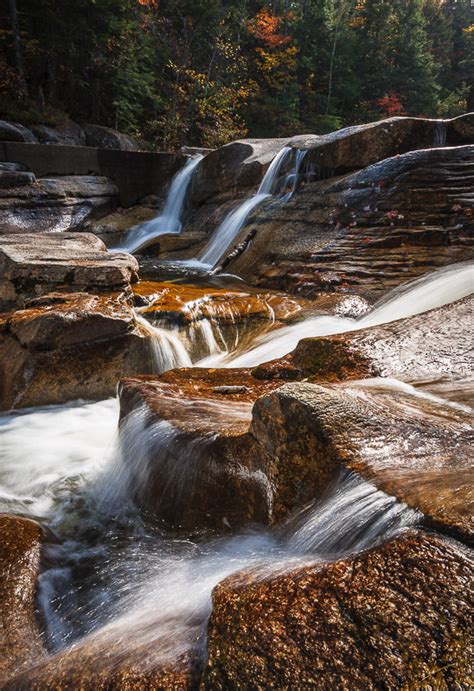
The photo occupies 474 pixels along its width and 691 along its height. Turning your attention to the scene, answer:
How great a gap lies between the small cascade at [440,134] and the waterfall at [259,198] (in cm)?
285

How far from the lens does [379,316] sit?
20.9 ft

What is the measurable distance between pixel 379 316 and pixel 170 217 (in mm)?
8941

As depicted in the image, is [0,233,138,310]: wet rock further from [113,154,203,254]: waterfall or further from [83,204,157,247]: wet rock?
[83,204,157,247]: wet rock

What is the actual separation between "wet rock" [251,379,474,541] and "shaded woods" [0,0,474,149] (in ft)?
59.3

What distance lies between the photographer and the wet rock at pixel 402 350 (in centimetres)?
377

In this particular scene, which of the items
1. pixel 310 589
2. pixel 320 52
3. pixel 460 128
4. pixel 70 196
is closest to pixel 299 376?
pixel 310 589

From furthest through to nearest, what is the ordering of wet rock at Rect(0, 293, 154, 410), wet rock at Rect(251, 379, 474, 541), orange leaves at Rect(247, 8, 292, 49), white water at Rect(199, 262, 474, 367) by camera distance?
orange leaves at Rect(247, 8, 292, 49) < white water at Rect(199, 262, 474, 367) < wet rock at Rect(0, 293, 154, 410) < wet rock at Rect(251, 379, 474, 541)

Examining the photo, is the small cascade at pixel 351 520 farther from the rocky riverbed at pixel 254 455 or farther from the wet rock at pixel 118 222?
the wet rock at pixel 118 222

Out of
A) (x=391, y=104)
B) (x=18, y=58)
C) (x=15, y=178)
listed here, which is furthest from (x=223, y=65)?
(x=15, y=178)

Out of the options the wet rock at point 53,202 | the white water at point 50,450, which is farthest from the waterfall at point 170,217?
the white water at point 50,450

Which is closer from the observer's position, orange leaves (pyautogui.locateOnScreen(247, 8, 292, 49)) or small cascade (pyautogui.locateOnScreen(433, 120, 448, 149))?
small cascade (pyautogui.locateOnScreen(433, 120, 448, 149))

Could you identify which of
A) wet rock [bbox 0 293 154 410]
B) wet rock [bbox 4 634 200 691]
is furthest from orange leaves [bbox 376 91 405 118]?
wet rock [bbox 4 634 200 691]

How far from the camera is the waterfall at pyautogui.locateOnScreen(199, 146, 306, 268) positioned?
10320mm

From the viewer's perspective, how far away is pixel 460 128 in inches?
409
